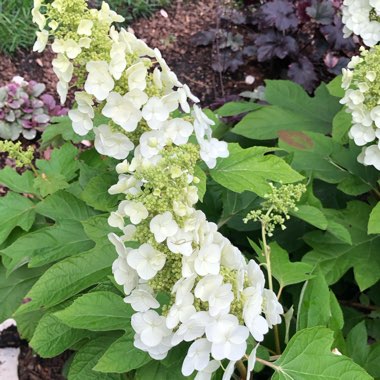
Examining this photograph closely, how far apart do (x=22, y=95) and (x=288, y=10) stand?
5.47 feet

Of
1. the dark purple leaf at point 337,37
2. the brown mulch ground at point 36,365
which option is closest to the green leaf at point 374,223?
the brown mulch ground at point 36,365

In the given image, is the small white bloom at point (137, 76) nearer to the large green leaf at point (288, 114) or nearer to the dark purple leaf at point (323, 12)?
the large green leaf at point (288, 114)

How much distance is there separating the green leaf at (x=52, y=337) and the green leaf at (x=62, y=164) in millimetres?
666

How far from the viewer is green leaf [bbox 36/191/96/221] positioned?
1.95 m

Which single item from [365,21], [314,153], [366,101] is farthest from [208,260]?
[365,21]

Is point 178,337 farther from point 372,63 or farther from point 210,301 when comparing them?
point 372,63

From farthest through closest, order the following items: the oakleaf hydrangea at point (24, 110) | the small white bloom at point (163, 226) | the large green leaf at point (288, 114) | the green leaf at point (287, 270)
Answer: the oakleaf hydrangea at point (24, 110), the large green leaf at point (288, 114), the green leaf at point (287, 270), the small white bloom at point (163, 226)

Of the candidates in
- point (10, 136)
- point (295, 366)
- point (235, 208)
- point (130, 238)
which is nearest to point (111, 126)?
point (130, 238)

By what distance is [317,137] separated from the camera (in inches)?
88.2

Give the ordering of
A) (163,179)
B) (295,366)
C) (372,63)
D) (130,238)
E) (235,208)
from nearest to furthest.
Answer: (163,179) < (130,238) < (295,366) < (372,63) < (235,208)

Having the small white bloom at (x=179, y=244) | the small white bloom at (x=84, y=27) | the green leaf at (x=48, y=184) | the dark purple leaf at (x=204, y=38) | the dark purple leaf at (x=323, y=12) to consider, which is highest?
the small white bloom at (x=84, y=27)

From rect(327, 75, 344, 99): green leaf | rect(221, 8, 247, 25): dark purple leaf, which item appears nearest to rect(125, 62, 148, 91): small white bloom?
rect(327, 75, 344, 99): green leaf

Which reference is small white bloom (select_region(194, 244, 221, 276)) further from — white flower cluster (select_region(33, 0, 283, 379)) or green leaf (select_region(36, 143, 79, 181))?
green leaf (select_region(36, 143, 79, 181))

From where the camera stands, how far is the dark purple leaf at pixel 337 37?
3.55 m
